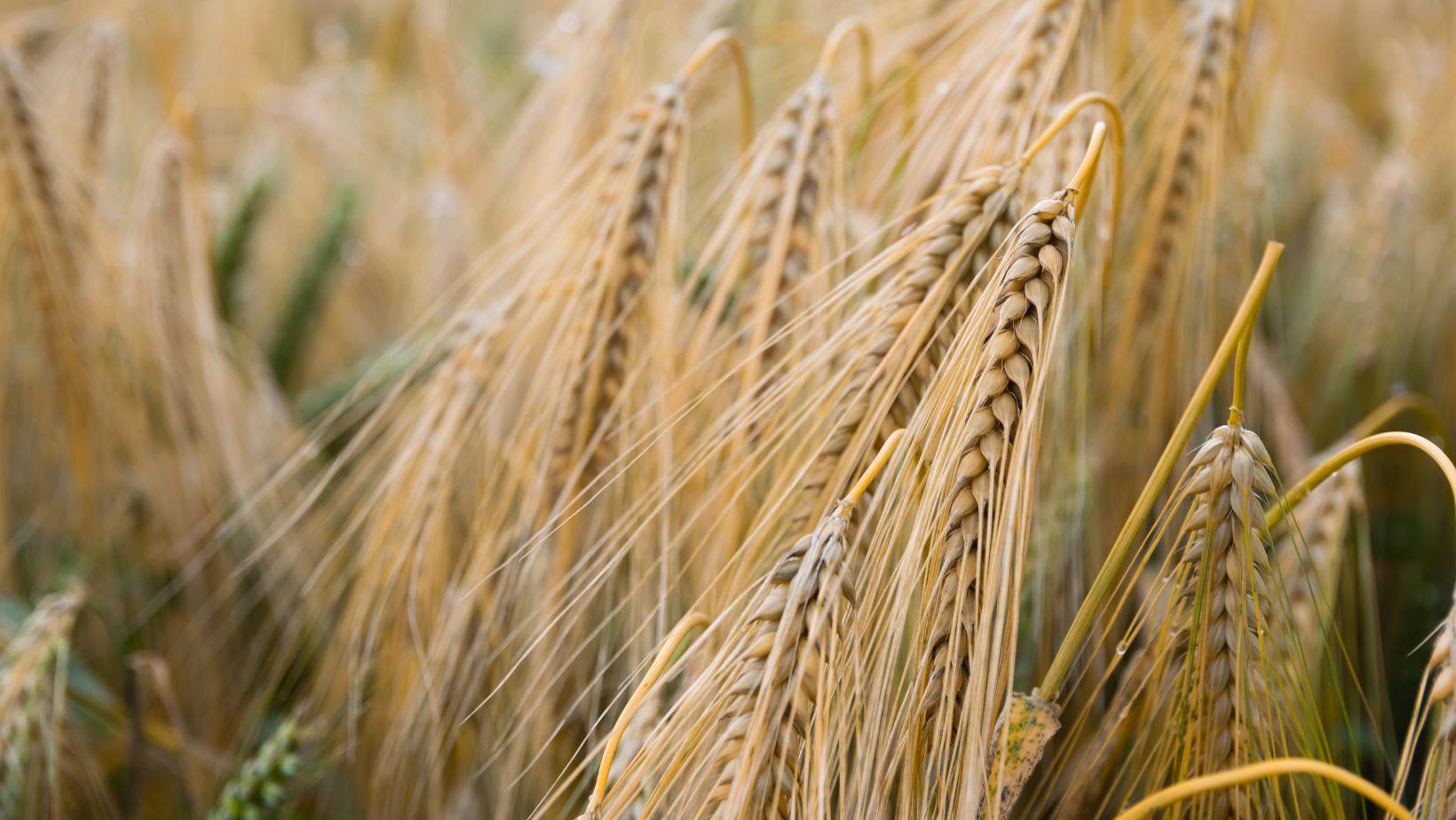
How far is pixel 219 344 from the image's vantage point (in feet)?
2.82

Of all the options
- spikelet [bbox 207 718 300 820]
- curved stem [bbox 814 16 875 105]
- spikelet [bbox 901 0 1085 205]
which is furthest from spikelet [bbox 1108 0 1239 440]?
spikelet [bbox 207 718 300 820]

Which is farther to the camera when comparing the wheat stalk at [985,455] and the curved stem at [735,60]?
the curved stem at [735,60]

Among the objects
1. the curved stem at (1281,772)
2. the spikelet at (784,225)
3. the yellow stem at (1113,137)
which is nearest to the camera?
the curved stem at (1281,772)

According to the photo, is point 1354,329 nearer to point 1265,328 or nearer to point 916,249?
point 1265,328

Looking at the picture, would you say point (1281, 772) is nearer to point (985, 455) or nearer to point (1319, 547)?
point (985, 455)

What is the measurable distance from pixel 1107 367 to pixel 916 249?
0.34 metres

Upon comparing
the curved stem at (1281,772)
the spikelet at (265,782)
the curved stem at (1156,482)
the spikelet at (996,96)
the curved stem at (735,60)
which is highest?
the curved stem at (735,60)

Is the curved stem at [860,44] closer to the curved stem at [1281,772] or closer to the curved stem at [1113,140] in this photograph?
the curved stem at [1113,140]

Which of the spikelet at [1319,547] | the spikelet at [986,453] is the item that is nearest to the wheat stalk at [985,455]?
the spikelet at [986,453]

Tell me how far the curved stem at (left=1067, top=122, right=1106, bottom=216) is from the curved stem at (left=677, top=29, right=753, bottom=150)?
0.26m

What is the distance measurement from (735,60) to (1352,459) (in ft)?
1.57

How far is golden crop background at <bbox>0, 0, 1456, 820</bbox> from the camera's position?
0.37m

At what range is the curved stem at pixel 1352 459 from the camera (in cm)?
36

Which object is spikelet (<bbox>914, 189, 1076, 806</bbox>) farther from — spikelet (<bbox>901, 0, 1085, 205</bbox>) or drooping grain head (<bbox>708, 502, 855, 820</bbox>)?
spikelet (<bbox>901, 0, 1085, 205</bbox>)
